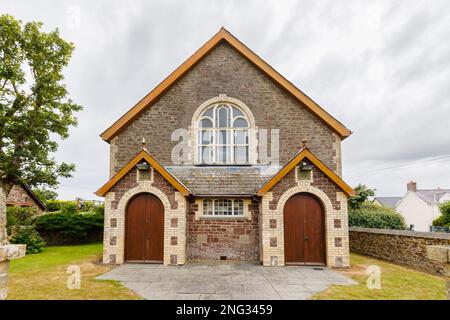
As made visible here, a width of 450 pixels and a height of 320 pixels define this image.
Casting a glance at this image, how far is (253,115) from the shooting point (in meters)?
11.7

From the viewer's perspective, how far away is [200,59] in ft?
39.4

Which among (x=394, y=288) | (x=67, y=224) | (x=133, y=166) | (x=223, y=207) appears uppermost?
(x=133, y=166)

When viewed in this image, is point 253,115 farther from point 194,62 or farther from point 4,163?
point 4,163

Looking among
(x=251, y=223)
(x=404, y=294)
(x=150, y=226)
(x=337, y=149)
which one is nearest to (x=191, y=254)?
(x=150, y=226)

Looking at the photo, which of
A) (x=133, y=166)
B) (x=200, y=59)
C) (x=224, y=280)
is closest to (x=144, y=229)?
(x=133, y=166)

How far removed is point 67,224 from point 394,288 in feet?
54.6

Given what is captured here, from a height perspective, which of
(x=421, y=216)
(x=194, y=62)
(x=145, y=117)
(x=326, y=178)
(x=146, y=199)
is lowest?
(x=421, y=216)

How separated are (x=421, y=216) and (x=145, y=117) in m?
43.7

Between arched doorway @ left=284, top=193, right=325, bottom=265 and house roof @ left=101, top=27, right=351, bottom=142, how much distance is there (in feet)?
13.2

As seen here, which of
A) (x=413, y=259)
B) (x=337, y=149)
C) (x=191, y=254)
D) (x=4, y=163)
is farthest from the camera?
(x=4, y=163)

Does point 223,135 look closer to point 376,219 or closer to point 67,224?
point 67,224

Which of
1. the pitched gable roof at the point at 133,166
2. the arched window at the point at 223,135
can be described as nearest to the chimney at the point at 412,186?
the arched window at the point at 223,135

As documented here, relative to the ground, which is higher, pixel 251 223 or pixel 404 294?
pixel 251 223

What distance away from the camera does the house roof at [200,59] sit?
11383mm
